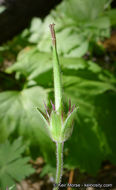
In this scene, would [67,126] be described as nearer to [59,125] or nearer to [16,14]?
[59,125]

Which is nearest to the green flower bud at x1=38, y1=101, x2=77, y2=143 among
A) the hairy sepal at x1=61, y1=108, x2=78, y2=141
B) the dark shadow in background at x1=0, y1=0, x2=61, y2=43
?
the hairy sepal at x1=61, y1=108, x2=78, y2=141

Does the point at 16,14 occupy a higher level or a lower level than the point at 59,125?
higher

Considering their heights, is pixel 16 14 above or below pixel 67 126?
above

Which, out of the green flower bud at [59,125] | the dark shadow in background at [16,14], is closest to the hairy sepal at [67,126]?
the green flower bud at [59,125]

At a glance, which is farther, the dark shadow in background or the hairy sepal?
the dark shadow in background

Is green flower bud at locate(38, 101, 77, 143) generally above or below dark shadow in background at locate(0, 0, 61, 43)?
below

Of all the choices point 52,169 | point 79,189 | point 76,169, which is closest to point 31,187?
point 52,169

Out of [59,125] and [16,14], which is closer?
[59,125]

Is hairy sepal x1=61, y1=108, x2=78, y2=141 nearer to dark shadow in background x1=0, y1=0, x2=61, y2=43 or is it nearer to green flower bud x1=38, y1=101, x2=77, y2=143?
green flower bud x1=38, y1=101, x2=77, y2=143

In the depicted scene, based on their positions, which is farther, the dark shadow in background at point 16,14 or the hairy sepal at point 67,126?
the dark shadow in background at point 16,14

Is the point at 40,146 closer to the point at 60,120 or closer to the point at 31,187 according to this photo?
the point at 31,187

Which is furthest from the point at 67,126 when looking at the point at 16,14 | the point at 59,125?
the point at 16,14

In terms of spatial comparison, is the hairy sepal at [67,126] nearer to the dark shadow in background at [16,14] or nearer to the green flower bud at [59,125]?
the green flower bud at [59,125]
